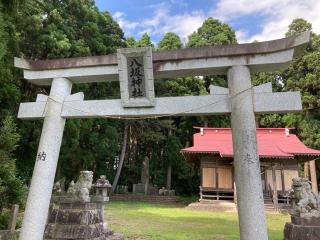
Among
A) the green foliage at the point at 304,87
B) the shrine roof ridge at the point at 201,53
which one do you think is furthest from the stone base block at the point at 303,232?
the green foliage at the point at 304,87

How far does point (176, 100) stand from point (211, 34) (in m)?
27.0

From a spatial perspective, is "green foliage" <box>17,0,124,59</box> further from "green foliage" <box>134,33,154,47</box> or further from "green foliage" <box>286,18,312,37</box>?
"green foliage" <box>286,18,312,37</box>

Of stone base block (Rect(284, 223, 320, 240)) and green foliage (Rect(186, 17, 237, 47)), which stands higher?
green foliage (Rect(186, 17, 237, 47))

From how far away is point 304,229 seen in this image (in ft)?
23.8

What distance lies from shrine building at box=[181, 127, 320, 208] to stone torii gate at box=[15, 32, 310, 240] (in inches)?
508

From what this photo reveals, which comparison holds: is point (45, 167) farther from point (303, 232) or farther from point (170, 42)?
point (170, 42)

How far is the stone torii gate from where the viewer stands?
15.8ft

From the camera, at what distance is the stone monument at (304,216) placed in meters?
7.20

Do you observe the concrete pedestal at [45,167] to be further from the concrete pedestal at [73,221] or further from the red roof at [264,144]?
the red roof at [264,144]

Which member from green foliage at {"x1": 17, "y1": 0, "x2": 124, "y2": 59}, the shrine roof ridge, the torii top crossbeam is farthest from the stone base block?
green foliage at {"x1": 17, "y1": 0, "x2": 124, "y2": 59}

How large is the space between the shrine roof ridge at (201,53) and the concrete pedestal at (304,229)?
13.6 feet

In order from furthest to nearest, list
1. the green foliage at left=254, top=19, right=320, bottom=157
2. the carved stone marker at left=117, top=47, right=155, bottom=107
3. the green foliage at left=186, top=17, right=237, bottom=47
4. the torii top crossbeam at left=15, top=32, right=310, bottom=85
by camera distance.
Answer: the green foliage at left=186, top=17, right=237, bottom=47 → the green foliage at left=254, top=19, right=320, bottom=157 → the carved stone marker at left=117, top=47, right=155, bottom=107 → the torii top crossbeam at left=15, top=32, right=310, bottom=85

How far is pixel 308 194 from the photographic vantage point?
7723 millimetres

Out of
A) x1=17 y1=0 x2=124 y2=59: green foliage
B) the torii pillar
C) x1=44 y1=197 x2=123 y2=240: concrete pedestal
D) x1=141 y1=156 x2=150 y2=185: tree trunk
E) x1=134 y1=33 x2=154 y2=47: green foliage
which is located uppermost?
x1=134 y1=33 x2=154 y2=47: green foliage
